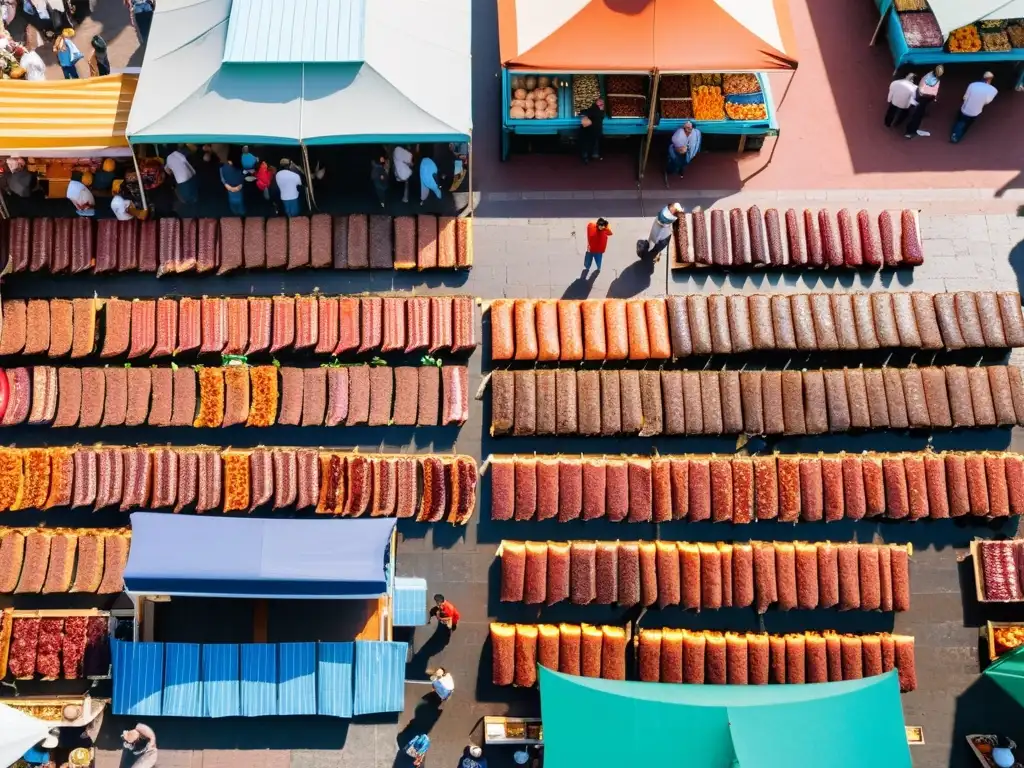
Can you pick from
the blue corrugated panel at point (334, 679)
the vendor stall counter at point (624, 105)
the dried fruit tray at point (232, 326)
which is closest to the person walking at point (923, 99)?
the vendor stall counter at point (624, 105)

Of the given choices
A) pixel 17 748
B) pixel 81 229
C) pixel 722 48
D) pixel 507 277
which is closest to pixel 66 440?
pixel 81 229

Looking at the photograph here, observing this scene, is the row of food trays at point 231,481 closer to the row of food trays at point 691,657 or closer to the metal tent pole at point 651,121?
the row of food trays at point 691,657

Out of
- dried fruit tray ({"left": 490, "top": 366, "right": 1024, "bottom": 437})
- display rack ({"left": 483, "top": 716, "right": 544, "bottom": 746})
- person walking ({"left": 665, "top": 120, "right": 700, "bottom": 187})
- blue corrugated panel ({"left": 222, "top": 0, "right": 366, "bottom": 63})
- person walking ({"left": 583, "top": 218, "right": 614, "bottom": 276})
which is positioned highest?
blue corrugated panel ({"left": 222, "top": 0, "right": 366, "bottom": 63})

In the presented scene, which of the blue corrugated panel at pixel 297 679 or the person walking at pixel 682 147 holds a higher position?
the person walking at pixel 682 147

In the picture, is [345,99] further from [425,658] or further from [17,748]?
[17,748]

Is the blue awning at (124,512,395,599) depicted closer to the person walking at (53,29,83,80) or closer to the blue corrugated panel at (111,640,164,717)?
the blue corrugated panel at (111,640,164,717)

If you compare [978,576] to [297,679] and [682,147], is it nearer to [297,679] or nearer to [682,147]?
[682,147]

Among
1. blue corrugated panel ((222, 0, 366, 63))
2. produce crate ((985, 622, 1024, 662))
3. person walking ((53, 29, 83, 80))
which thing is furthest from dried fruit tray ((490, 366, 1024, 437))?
person walking ((53, 29, 83, 80))
